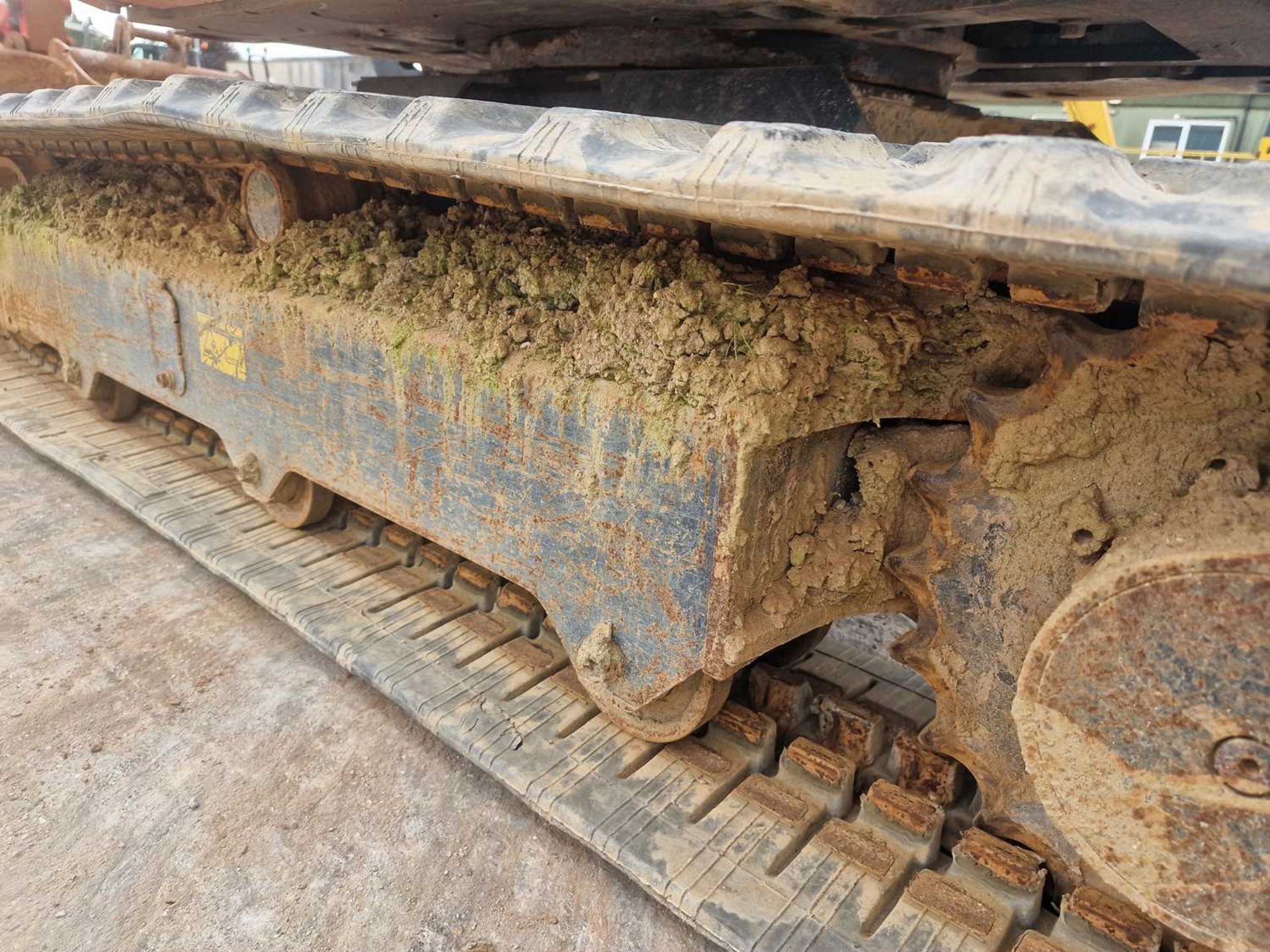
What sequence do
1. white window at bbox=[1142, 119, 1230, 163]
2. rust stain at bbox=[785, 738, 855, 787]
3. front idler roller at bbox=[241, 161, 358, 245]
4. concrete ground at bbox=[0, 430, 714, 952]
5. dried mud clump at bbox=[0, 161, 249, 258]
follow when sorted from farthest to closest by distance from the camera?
white window at bbox=[1142, 119, 1230, 163], dried mud clump at bbox=[0, 161, 249, 258], front idler roller at bbox=[241, 161, 358, 245], rust stain at bbox=[785, 738, 855, 787], concrete ground at bbox=[0, 430, 714, 952]

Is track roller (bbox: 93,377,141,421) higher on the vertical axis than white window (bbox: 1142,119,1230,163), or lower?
lower

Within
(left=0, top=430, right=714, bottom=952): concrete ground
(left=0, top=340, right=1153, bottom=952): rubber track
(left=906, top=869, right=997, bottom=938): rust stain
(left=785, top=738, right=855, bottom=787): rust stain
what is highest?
(left=785, top=738, right=855, bottom=787): rust stain

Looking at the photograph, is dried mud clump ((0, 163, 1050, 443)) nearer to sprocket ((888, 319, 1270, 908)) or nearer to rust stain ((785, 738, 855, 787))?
sprocket ((888, 319, 1270, 908))

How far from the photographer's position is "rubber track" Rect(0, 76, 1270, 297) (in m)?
0.84

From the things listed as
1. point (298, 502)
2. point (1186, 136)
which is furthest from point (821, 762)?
point (1186, 136)

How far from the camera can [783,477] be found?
1594 millimetres

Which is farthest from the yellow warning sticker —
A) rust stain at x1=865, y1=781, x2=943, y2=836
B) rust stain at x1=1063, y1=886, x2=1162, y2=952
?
rust stain at x1=1063, y1=886, x2=1162, y2=952

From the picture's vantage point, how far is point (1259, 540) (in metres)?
1.10

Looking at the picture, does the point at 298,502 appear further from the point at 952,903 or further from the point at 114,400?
the point at 952,903

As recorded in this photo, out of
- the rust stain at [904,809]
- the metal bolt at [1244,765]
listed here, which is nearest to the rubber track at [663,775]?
the rust stain at [904,809]

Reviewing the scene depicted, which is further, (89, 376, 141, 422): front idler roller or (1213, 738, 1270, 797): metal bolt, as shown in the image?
(89, 376, 141, 422): front idler roller

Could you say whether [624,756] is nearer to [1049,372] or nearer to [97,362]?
[1049,372]

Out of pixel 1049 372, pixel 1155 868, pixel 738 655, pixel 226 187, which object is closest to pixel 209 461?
pixel 226 187

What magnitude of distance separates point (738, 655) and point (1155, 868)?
2.31 ft
